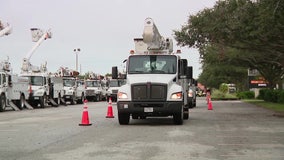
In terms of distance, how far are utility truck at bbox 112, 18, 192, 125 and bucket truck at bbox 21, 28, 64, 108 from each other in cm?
1852

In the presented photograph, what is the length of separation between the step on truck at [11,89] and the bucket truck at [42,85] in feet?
4.66

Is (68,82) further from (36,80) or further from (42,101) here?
(42,101)

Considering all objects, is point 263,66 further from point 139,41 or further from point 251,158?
point 251,158

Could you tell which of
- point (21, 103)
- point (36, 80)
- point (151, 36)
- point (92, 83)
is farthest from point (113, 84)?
point (151, 36)

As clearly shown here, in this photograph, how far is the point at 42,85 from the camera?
37.1 meters

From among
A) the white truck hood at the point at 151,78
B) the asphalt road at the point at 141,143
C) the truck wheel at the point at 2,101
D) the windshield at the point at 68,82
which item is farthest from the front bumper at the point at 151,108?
the windshield at the point at 68,82

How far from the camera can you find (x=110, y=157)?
991 centimetres

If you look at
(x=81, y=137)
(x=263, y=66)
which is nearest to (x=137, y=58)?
(x=81, y=137)

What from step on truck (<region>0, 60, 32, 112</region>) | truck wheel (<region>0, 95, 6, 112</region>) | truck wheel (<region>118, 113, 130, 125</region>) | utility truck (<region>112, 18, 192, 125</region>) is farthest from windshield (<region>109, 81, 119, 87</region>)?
truck wheel (<region>118, 113, 130, 125</region>)

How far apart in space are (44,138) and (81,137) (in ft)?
3.24

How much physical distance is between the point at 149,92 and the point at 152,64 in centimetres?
158

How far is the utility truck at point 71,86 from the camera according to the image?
44244 mm

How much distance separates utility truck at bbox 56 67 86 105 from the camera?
145 ft

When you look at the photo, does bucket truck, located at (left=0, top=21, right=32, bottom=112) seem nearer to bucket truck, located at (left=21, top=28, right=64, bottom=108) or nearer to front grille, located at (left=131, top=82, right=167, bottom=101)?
bucket truck, located at (left=21, top=28, right=64, bottom=108)
